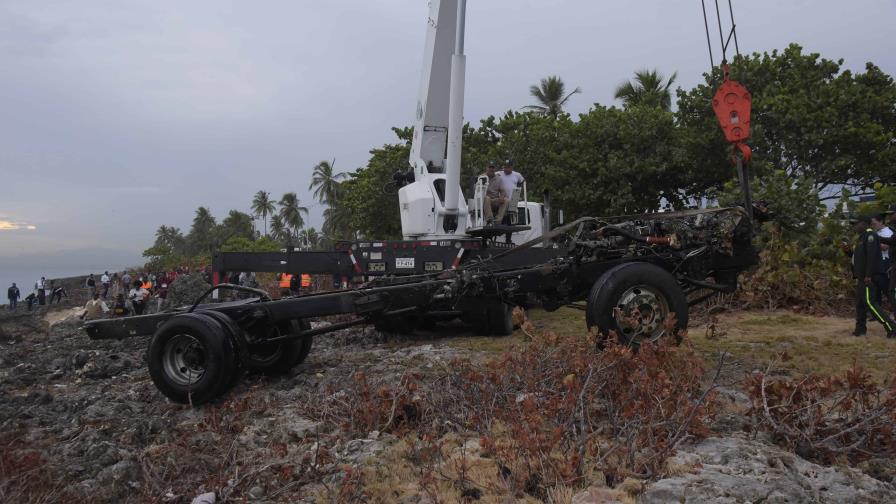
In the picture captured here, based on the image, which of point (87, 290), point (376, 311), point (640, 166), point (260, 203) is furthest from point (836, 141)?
point (260, 203)

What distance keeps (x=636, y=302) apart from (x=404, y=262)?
4.64 metres

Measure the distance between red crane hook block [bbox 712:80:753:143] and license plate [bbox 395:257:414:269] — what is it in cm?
508

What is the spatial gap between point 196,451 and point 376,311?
6.58 ft

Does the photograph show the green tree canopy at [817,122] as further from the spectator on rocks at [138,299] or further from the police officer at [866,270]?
the spectator on rocks at [138,299]

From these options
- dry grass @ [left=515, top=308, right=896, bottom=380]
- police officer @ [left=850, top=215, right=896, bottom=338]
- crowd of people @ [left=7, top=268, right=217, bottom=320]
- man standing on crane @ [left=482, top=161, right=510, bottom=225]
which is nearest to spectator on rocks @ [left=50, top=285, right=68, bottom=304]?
crowd of people @ [left=7, top=268, right=217, bottom=320]

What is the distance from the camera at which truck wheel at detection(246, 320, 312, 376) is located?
6336mm

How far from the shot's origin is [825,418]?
3834 mm

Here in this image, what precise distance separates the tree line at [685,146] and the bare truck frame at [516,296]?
11.9 m

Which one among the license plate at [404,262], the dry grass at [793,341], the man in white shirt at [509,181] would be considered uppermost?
the man in white shirt at [509,181]

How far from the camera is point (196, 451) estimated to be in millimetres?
4254

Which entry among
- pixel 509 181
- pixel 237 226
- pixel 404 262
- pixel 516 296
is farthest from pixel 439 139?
pixel 237 226

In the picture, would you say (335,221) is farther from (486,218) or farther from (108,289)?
(486,218)

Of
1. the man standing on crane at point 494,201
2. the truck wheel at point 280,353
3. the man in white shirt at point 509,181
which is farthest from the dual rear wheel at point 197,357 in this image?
the man in white shirt at point 509,181

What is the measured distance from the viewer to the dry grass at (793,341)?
238 inches
